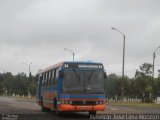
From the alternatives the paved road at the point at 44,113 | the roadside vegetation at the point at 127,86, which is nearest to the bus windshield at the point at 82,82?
the paved road at the point at 44,113

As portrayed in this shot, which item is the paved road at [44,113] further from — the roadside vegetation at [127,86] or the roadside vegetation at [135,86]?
the roadside vegetation at [135,86]

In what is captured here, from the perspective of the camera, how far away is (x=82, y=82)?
86.7 feet

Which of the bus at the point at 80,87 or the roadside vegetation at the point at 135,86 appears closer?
the bus at the point at 80,87

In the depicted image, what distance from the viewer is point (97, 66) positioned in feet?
88.3

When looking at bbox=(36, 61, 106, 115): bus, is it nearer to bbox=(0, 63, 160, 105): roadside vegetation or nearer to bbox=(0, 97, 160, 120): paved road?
bbox=(0, 97, 160, 120): paved road

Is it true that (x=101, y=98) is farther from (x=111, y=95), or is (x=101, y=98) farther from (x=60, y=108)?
(x=111, y=95)

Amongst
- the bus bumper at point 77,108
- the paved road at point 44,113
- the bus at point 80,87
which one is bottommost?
the paved road at point 44,113

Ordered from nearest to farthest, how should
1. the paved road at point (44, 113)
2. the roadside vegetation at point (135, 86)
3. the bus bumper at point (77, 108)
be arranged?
the bus bumper at point (77, 108) → the paved road at point (44, 113) → the roadside vegetation at point (135, 86)

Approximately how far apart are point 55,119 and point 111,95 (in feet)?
374

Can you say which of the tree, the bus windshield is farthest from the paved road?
the tree

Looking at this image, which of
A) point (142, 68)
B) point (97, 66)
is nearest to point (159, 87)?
point (142, 68)

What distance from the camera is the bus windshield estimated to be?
86.7 feet

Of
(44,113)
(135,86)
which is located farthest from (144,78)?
(44,113)

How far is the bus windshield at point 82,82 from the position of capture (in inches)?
1041
